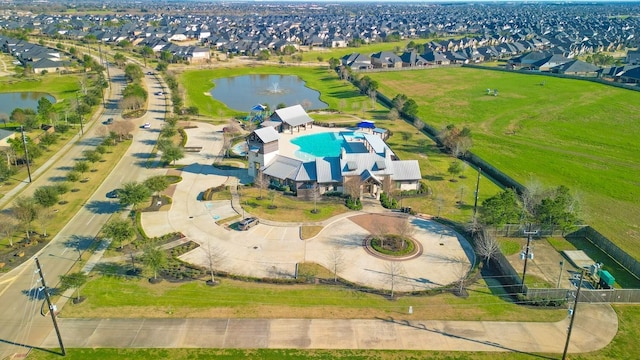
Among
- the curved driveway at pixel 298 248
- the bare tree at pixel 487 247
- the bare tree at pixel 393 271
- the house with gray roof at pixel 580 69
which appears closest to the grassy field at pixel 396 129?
the curved driveway at pixel 298 248

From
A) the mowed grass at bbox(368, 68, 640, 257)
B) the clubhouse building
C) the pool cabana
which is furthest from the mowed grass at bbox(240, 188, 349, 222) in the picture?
the mowed grass at bbox(368, 68, 640, 257)

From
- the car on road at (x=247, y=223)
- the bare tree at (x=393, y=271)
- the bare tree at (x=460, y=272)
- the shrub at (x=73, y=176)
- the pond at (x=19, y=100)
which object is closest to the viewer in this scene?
the bare tree at (x=460, y=272)

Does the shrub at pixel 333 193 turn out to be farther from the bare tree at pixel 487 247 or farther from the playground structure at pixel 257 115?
the playground structure at pixel 257 115

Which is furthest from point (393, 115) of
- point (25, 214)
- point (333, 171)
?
point (25, 214)

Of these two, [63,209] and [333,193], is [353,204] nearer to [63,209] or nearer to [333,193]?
[333,193]

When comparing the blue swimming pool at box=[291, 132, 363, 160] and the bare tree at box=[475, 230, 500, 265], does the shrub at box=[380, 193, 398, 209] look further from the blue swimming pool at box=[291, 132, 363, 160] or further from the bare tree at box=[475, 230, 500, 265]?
the blue swimming pool at box=[291, 132, 363, 160]

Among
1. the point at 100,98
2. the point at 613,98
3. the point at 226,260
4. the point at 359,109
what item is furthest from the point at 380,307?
the point at 613,98
